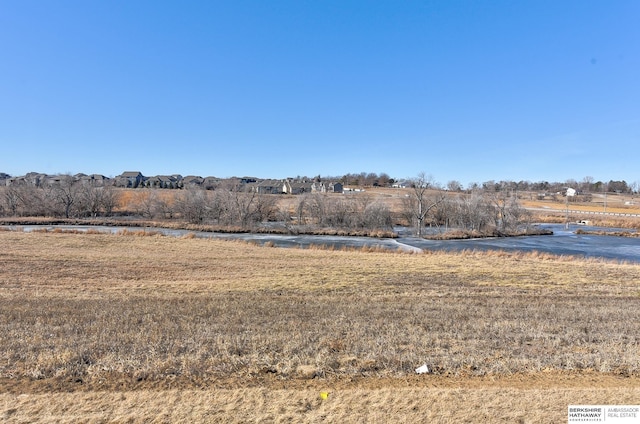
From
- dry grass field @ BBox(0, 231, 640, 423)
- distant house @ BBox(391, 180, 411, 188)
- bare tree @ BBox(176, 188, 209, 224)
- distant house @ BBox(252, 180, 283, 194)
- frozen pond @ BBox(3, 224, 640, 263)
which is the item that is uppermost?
distant house @ BBox(391, 180, 411, 188)

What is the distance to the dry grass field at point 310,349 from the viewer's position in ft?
17.3

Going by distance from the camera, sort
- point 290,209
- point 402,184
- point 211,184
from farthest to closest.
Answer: point 402,184 < point 211,184 < point 290,209

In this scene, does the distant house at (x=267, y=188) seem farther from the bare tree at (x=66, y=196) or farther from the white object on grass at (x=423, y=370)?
the white object on grass at (x=423, y=370)

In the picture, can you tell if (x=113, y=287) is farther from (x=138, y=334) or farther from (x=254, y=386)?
(x=254, y=386)

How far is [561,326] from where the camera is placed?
405 inches

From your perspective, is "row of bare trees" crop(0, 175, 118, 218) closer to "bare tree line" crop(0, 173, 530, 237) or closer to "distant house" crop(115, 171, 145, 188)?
"bare tree line" crop(0, 173, 530, 237)

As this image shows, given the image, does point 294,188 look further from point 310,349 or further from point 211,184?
point 310,349

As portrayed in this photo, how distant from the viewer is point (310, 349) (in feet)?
26.1

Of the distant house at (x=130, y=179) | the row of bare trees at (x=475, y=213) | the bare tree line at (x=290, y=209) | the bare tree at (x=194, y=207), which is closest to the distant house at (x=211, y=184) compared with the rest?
the bare tree at (x=194, y=207)

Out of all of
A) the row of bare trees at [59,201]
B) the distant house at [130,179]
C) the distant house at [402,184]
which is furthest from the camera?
the distant house at [402,184]

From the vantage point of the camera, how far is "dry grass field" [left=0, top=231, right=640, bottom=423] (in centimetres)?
527

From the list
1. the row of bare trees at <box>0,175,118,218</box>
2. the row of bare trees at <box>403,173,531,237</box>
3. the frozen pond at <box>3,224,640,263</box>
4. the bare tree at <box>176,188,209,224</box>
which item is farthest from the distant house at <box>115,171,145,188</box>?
the row of bare trees at <box>403,173,531,237</box>

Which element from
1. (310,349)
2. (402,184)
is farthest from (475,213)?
(402,184)

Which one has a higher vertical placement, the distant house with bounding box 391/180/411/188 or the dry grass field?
the distant house with bounding box 391/180/411/188
